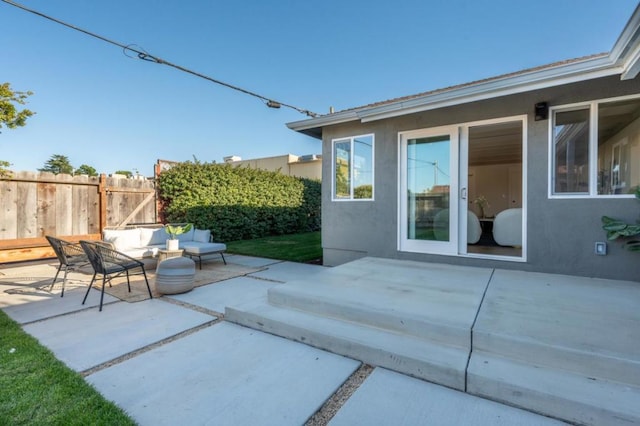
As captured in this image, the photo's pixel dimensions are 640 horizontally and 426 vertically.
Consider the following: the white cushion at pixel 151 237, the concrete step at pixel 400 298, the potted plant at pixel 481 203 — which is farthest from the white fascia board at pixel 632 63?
the white cushion at pixel 151 237

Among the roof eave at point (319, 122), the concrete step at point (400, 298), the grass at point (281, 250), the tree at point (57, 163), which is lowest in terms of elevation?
the grass at point (281, 250)

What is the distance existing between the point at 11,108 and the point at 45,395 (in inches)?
214

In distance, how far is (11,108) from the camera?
5129mm

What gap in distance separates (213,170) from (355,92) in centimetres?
604

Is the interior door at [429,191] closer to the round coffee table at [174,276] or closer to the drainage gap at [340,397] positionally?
the drainage gap at [340,397]

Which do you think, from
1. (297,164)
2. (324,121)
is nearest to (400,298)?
(324,121)

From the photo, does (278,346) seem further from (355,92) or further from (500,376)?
(355,92)

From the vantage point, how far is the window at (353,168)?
19.6 feet

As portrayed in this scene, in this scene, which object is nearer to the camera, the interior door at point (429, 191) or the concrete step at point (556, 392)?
the concrete step at point (556, 392)

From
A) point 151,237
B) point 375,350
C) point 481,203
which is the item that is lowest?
point 375,350

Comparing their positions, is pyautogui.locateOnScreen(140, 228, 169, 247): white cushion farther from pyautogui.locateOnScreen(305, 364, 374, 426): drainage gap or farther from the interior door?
pyautogui.locateOnScreen(305, 364, 374, 426): drainage gap

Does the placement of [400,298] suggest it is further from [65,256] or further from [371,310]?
[65,256]

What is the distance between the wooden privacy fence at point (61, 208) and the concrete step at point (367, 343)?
6486mm

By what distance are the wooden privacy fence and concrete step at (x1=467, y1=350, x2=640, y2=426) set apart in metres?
8.98
